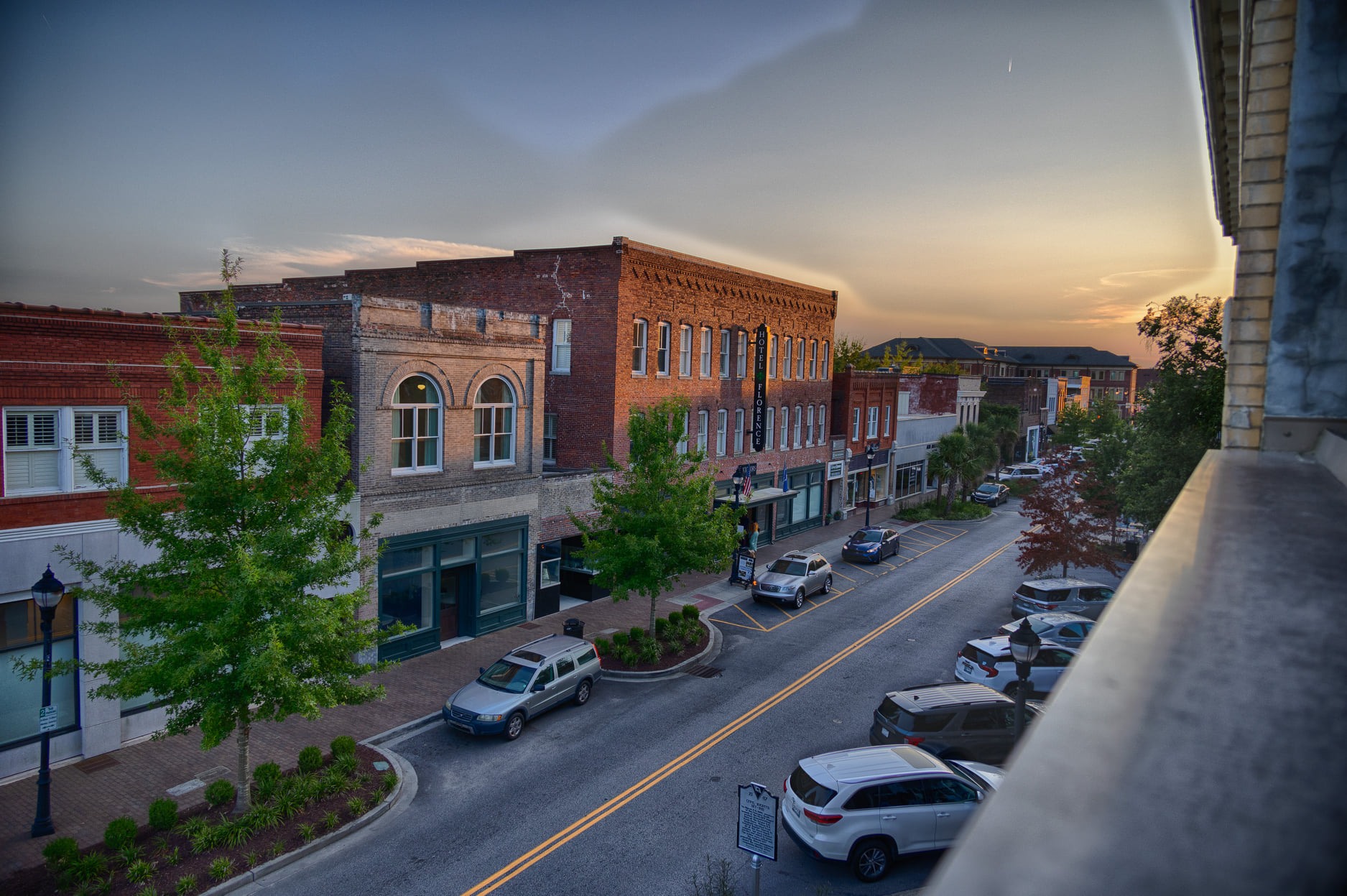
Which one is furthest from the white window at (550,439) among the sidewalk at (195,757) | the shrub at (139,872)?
the shrub at (139,872)

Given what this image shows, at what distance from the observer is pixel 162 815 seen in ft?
42.1

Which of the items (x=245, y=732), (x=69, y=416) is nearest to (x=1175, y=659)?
(x=245, y=732)

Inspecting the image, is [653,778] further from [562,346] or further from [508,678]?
[562,346]

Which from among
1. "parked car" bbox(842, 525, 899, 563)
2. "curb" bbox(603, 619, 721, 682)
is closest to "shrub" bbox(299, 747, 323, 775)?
"curb" bbox(603, 619, 721, 682)

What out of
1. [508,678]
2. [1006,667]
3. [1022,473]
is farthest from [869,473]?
[508,678]

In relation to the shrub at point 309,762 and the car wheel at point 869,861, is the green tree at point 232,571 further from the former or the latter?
the car wheel at point 869,861

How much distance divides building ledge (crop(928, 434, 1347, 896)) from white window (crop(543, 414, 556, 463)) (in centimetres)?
2901

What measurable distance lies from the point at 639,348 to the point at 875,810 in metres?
21.5

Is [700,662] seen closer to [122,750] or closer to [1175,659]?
[122,750]

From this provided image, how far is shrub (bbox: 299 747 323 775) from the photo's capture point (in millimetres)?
15070

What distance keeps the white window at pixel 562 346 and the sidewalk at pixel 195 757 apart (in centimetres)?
969

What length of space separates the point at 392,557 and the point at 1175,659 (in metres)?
21.9

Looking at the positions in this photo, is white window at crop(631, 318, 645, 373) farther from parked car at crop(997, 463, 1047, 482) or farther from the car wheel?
parked car at crop(997, 463, 1047, 482)

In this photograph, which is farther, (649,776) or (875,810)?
(649,776)
